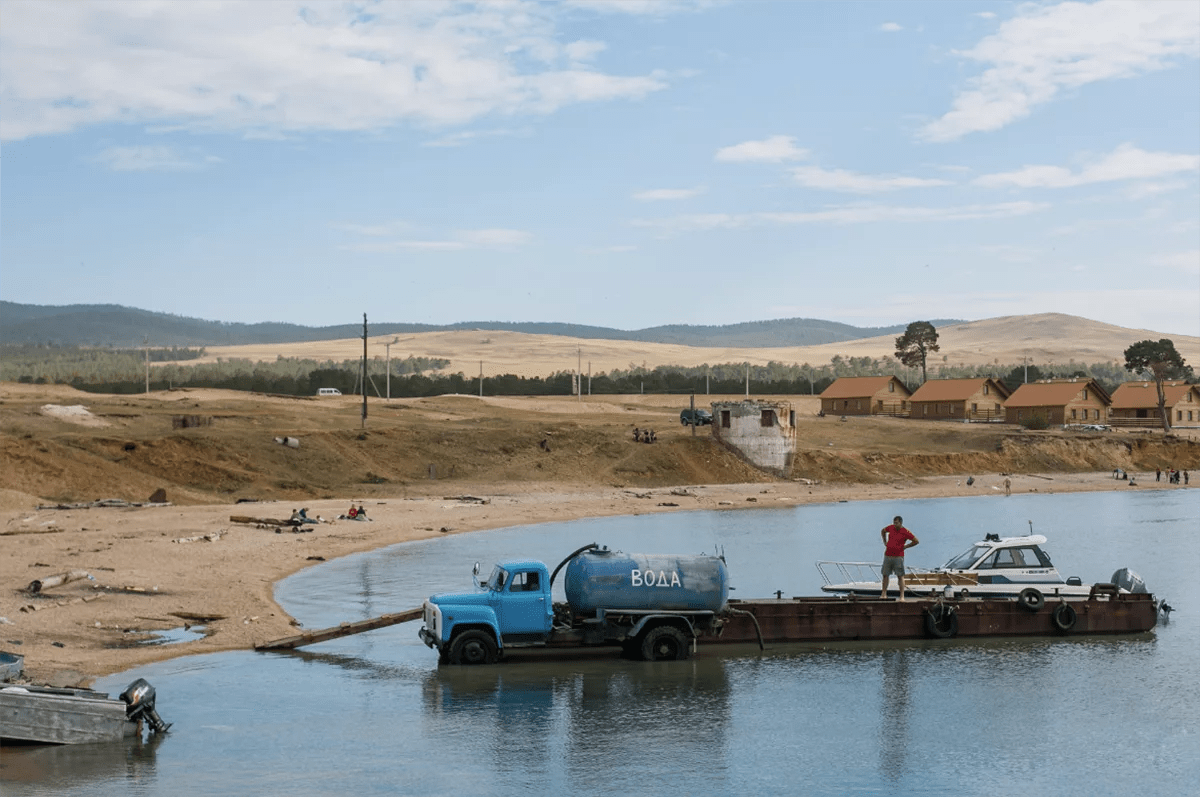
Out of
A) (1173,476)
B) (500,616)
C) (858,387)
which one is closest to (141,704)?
(500,616)

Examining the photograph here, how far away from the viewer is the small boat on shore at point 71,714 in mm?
24000

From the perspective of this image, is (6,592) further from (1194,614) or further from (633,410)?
(633,410)

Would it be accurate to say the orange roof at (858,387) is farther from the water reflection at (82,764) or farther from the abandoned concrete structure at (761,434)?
the water reflection at (82,764)

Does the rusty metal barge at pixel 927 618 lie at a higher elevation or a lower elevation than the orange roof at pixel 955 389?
lower

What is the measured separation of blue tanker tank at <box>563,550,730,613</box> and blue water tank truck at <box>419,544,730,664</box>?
0.08 ft

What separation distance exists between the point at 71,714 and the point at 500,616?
10.7m

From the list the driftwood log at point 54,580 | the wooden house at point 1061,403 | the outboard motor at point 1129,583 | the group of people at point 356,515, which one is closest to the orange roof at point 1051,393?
the wooden house at point 1061,403

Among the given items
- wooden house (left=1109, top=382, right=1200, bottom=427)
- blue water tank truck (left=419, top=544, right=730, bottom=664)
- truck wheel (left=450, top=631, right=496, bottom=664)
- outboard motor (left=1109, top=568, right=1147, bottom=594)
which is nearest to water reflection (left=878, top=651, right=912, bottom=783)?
blue water tank truck (left=419, top=544, right=730, bottom=664)

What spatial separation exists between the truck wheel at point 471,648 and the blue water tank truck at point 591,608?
0.08ft

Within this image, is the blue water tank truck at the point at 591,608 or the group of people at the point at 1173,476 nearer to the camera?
the blue water tank truck at the point at 591,608

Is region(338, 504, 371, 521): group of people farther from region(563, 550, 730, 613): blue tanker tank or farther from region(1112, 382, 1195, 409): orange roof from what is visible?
region(1112, 382, 1195, 409): orange roof

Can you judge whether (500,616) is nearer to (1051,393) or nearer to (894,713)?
(894,713)

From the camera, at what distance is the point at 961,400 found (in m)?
138

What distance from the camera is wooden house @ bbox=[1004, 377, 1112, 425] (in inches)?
5182
